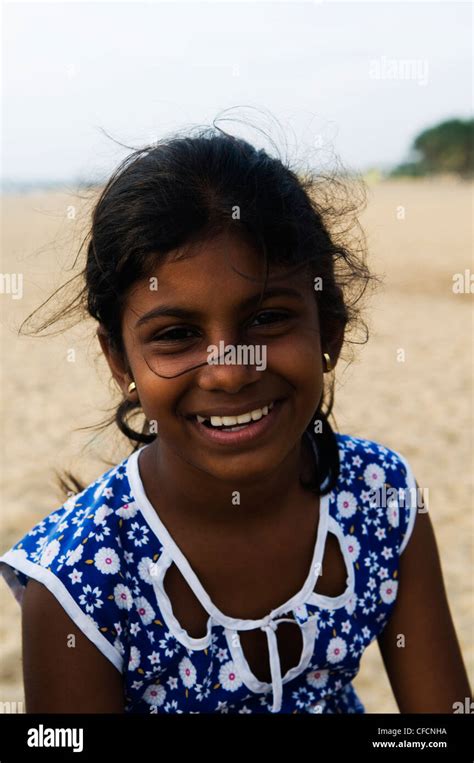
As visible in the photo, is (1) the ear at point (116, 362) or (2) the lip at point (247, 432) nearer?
(2) the lip at point (247, 432)

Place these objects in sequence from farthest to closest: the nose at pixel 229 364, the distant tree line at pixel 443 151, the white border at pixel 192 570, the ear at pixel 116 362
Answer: the distant tree line at pixel 443 151 → the ear at pixel 116 362 → the white border at pixel 192 570 → the nose at pixel 229 364

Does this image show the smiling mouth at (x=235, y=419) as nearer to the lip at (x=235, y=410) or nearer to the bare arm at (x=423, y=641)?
the lip at (x=235, y=410)

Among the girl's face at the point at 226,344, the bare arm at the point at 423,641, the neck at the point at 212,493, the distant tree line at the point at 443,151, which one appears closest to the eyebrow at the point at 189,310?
the girl's face at the point at 226,344

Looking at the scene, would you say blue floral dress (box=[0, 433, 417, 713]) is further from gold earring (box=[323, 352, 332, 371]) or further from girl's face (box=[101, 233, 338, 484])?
gold earring (box=[323, 352, 332, 371])

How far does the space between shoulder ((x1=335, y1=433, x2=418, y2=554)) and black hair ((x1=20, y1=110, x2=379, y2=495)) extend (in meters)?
0.05

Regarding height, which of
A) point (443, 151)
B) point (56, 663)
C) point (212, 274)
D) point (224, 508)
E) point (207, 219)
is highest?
point (443, 151)

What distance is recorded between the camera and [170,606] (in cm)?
169

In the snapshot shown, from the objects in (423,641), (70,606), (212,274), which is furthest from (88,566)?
(423,641)

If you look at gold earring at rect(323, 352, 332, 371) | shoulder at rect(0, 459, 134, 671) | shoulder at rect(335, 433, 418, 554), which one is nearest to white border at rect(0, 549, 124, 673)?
shoulder at rect(0, 459, 134, 671)

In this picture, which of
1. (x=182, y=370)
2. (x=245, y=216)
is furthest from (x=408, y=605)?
(x=245, y=216)

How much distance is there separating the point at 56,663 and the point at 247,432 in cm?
56

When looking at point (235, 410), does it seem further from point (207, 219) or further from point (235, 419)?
point (207, 219)

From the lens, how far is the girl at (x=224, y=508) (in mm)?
1596

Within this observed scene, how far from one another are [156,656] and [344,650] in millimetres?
398
